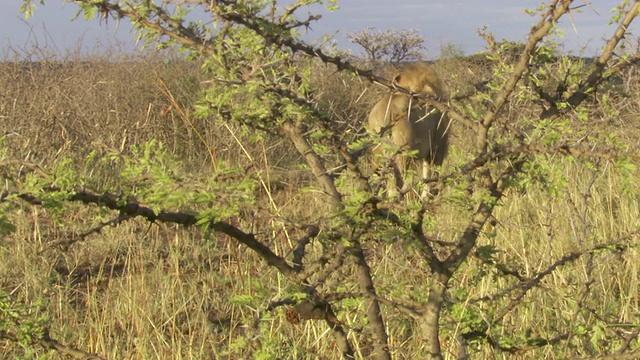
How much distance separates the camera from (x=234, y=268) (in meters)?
3.72

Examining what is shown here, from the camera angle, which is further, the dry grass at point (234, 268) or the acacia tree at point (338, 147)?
the dry grass at point (234, 268)

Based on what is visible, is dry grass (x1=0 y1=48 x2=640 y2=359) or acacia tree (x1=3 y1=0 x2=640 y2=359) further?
dry grass (x1=0 y1=48 x2=640 y2=359)

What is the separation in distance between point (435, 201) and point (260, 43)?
1.48 ft

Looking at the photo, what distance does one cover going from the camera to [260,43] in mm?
1652

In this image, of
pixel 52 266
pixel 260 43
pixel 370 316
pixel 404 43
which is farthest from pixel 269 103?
pixel 404 43

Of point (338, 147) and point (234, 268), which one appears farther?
point (234, 268)

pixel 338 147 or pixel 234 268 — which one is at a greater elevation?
pixel 338 147

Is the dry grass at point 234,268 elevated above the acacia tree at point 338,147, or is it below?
below

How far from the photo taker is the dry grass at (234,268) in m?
1.97

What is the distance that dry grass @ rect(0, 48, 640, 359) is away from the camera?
1.97 metres

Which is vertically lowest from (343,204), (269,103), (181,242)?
(181,242)

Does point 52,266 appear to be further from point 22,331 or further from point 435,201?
point 435,201

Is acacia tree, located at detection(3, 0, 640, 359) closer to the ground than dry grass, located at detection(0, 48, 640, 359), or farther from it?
farther from it

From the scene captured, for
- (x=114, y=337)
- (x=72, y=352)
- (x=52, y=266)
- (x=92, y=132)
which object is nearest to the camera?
(x=72, y=352)
